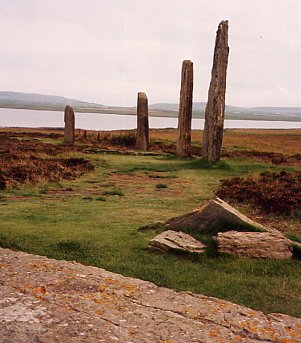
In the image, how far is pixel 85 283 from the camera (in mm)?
6059

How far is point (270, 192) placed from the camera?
13531 mm

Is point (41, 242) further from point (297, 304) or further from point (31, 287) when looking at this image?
point (297, 304)

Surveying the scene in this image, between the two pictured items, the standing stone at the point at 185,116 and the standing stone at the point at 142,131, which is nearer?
the standing stone at the point at 185,116

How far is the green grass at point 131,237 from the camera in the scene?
6.52 meters

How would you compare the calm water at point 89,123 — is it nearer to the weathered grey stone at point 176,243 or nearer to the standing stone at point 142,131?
the standing stone at point 142,131

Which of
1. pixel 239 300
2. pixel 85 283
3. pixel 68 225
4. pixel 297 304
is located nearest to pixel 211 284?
pixel 239 300

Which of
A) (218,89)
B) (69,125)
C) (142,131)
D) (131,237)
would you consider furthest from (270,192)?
(69,125)

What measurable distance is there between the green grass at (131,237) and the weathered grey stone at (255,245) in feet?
0.72

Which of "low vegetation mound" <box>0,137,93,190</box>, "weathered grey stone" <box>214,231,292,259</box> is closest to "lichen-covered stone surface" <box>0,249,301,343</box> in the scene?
"weathered grey stone" <box>214,231,292,259</box>

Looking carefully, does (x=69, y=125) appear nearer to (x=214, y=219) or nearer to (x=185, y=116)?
(x=185, y=116)

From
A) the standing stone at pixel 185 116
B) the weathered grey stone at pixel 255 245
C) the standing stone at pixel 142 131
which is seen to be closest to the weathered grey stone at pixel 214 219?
the weathered grey stone at pixel 255 245

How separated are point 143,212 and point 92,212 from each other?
4.23 feet

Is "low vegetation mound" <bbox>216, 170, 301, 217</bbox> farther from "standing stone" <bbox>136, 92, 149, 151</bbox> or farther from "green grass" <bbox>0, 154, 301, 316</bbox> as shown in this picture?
"standing stone" <bbox>136, 92, 149, 151</bbox>

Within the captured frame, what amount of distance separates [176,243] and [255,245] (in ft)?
4.52
